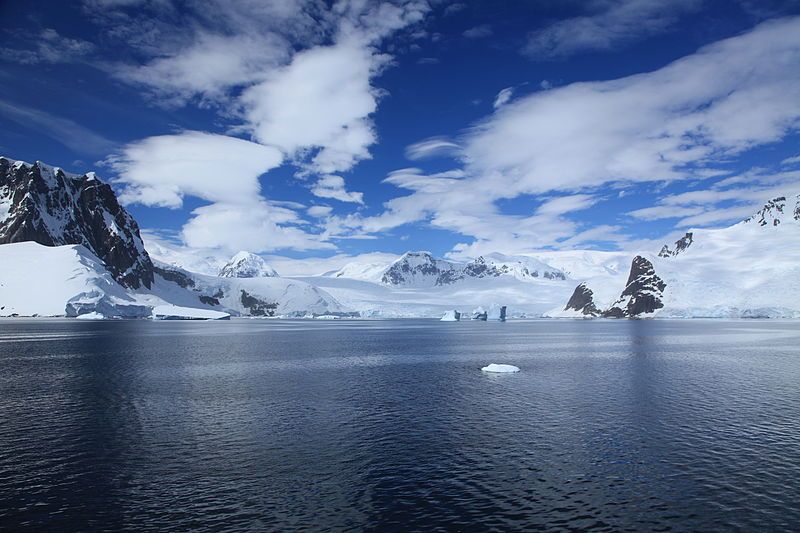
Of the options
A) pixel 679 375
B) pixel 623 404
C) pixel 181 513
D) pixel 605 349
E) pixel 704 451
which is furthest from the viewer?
pixel 605 349

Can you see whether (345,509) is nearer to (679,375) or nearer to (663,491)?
(663,491)

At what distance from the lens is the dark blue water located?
19969mm

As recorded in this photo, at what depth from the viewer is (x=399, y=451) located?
28344 mm

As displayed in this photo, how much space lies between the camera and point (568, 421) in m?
34.7

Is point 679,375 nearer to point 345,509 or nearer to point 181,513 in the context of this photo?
point 345,509

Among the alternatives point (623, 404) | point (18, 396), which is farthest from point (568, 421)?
point (18, 396)

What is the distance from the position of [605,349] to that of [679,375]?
111 feet

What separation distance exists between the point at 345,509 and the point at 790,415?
33.3 metres

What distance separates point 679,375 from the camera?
5556 cm

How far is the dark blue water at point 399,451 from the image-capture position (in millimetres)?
19969

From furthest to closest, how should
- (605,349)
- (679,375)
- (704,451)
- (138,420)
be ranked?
1. (605,349)
2. (679,375)
3. (138,420)
4. (704,451)

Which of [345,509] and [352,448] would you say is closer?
[345,509]

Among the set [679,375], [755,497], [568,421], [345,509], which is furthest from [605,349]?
[345,509]

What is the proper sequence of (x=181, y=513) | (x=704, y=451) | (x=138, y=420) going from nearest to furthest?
1. (x=181, y=513)
2. (x=704, y=451)
3. (x=138, y=420)
